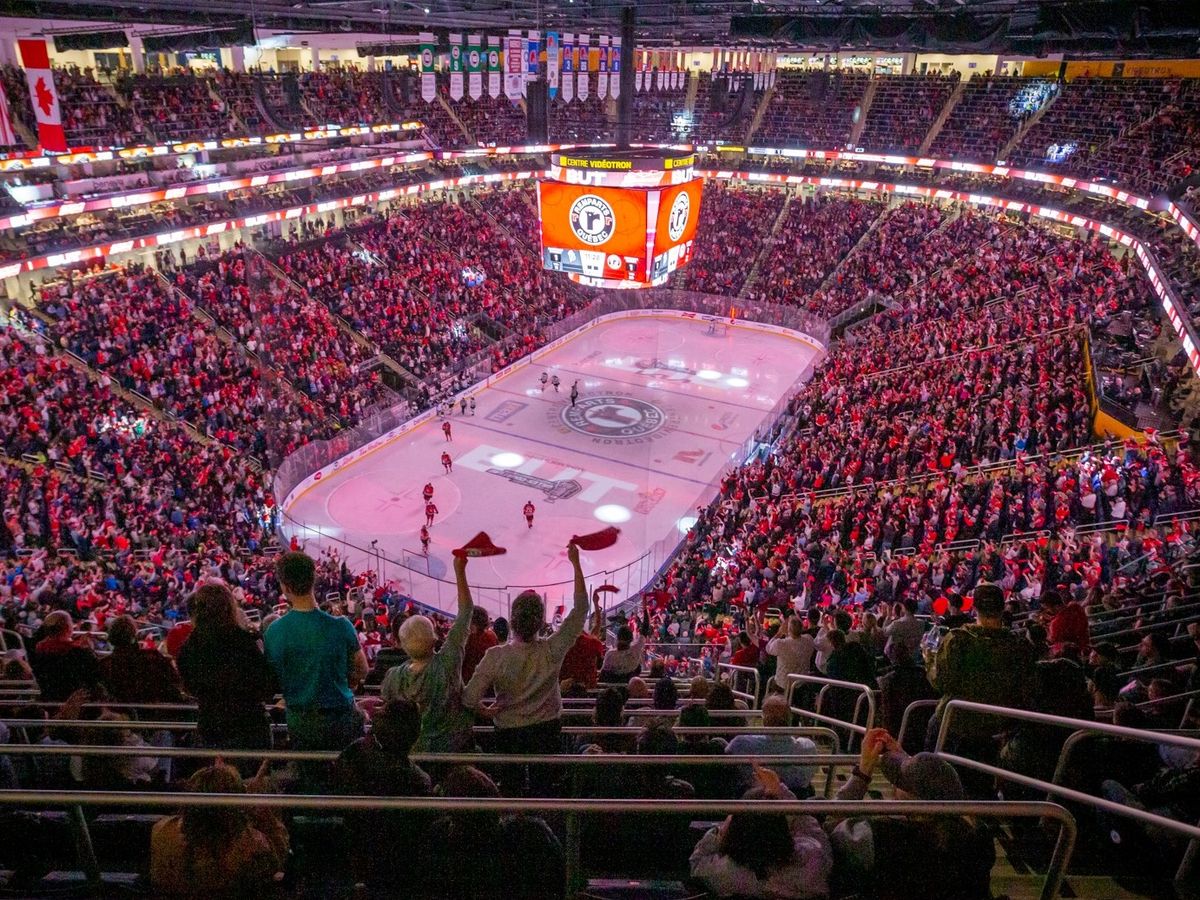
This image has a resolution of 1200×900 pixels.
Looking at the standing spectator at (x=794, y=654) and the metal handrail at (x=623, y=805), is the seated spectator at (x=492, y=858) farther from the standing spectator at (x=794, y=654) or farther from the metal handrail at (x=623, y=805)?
the standing spectator at (x=794, y=654)

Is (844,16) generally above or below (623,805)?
above

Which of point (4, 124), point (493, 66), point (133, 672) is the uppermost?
point (493, 66)

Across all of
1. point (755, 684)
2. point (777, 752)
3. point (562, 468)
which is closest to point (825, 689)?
point (755, 684)

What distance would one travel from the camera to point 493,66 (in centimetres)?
2202

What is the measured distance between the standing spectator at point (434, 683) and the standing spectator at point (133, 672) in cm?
179

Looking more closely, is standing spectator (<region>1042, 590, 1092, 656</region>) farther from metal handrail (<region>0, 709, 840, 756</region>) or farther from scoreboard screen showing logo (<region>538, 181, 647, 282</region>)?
scoreboard screen showing logo (<region>538, 181, 647, 282</region>)

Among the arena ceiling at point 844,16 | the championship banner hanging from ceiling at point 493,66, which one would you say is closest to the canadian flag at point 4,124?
the arena ceiling at point 844,16

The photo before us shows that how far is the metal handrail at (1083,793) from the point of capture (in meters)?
2.72

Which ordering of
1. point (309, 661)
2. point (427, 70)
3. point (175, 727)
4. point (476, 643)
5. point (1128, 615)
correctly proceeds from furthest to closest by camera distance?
point (427, 70), point (1128, 615), point (476, 643), point (175, 727), point (309, 661)

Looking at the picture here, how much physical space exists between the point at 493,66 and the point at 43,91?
10.4m

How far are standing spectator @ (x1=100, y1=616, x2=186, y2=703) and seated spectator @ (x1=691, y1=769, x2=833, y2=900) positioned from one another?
12.1 ft

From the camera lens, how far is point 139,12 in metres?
21.6

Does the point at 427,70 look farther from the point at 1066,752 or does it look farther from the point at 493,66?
the point at 1066,752

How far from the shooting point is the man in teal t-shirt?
4023 mm
